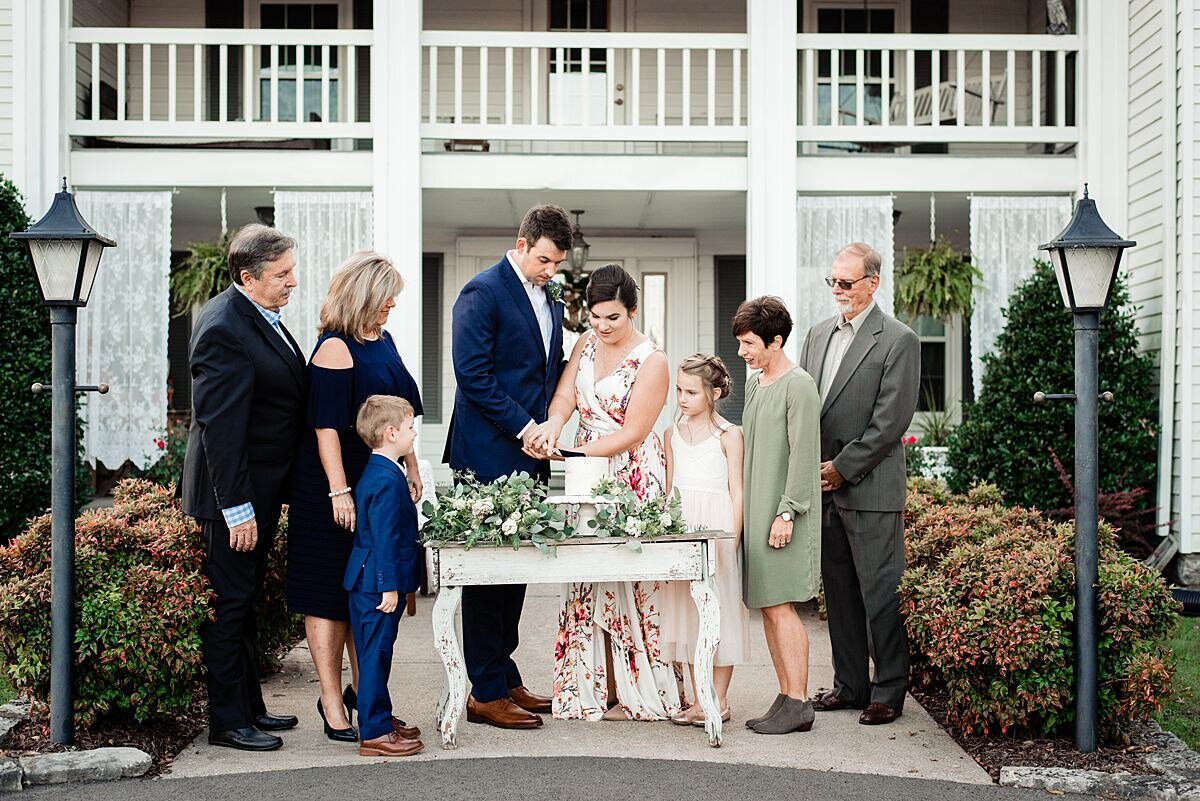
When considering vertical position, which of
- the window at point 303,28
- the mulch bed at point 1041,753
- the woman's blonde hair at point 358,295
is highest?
the window at point 303,28

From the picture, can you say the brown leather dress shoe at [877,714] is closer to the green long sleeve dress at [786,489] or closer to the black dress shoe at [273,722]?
the green long sleeve dress at [786,489]

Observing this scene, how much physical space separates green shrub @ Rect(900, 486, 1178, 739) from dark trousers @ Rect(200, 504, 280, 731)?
8.87ft

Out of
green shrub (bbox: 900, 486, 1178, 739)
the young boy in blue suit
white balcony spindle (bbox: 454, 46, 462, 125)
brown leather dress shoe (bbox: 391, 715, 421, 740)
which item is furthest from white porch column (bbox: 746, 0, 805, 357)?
brown leather dress shoe (bbox: 391, 715, 421, 740)

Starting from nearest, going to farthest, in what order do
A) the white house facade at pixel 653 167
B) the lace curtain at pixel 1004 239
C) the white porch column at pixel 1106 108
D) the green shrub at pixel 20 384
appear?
the green shrub at pixel 20 384, the white house facade at pixel 653 167, the white porch column at pixel 1106 108, the lace curtain at pixel 1004 239

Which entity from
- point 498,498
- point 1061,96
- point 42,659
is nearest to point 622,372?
point 498,498

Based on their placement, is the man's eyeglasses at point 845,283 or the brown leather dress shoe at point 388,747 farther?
the man's eyeglasses at point 845,283

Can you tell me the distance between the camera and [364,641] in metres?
4.45

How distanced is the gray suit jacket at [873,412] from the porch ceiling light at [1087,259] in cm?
67

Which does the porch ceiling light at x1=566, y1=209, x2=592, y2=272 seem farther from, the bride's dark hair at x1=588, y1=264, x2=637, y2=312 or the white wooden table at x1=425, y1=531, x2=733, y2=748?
the white wooden table at x1=425, y1=531, x2=733, y2=748

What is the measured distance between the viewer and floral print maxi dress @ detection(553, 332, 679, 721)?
4.98 m

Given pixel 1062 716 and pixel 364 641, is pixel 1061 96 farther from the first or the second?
pixel 364 641

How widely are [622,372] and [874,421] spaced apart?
1112 mm

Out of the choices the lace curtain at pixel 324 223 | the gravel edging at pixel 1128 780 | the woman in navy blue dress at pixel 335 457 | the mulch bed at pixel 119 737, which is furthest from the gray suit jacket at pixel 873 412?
the lace curtain at pixel 324 223

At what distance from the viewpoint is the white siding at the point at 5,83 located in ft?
30.9
